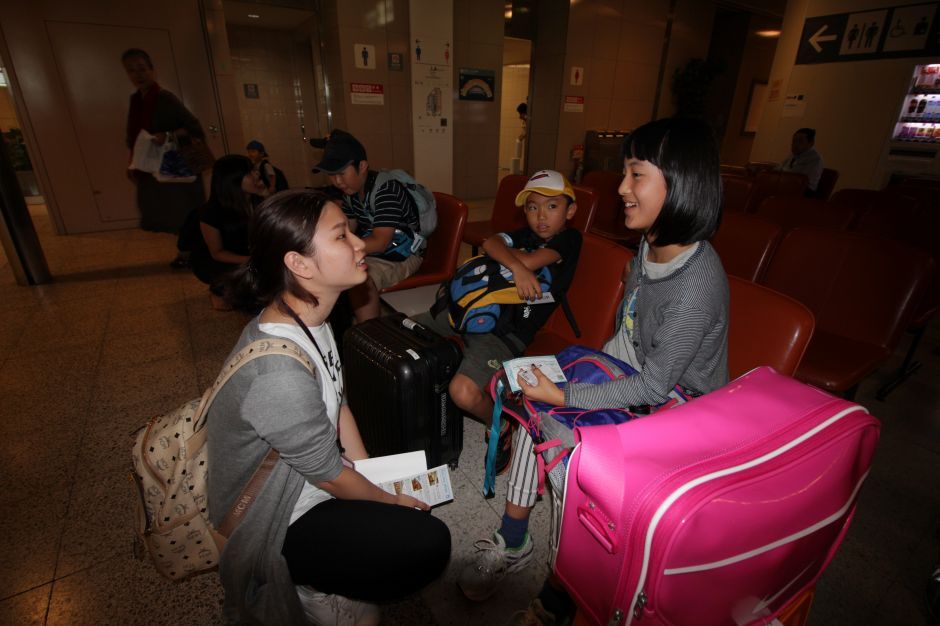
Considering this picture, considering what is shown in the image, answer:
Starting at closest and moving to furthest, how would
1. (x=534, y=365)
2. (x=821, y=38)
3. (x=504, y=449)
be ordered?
(x=534, y=365), (x=504, y=449), (x=821, y=38)

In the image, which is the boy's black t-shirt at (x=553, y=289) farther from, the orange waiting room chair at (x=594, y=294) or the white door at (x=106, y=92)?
the white door at (x=106, y=92)

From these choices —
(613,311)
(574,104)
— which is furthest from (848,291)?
(574,104)

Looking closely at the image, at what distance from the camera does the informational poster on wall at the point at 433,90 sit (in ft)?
22.4

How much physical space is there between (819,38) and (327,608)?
969 cm

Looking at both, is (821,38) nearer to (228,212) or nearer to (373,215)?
(373,215)

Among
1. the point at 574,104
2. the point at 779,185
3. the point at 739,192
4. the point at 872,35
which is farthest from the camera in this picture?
the point at 574,104

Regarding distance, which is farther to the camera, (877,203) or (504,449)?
(877,203)

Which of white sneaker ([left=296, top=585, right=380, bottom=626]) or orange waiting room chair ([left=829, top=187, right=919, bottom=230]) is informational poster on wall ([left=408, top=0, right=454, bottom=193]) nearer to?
orange waiting room chair ([left=829, top=187, right=919, bottom=230])

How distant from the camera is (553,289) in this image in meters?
1.89

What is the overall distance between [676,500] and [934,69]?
8.79 metres

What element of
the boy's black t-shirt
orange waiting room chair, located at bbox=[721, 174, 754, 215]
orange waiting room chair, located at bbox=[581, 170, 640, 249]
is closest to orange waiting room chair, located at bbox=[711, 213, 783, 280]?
the boy's black t-shirt

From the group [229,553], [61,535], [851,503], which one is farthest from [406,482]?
[61,535]

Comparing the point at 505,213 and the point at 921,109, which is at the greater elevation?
the point at 921,109

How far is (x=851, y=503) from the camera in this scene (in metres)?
0.86
